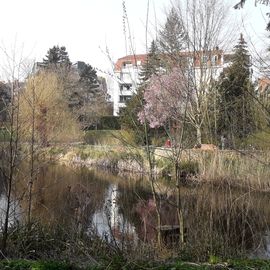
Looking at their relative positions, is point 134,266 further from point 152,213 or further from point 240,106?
point 240,106

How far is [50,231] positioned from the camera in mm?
6672

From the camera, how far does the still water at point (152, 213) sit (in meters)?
6.48

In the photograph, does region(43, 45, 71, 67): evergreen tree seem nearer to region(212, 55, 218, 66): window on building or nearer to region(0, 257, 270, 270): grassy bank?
region(212, 55, 218, 66): window on building

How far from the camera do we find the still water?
648cm

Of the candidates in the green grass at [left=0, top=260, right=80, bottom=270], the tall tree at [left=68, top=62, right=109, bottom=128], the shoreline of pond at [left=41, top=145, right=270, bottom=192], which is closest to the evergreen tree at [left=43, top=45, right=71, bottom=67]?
the tall tree at [left=68, top=62, right=109, bottom=128]

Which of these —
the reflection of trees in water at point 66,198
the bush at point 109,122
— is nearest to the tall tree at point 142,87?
the reflection of trees in water at point 66,198

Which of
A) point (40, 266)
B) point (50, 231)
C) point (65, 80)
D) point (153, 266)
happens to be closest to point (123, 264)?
point (153, 266)

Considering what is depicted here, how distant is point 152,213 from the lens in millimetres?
11016

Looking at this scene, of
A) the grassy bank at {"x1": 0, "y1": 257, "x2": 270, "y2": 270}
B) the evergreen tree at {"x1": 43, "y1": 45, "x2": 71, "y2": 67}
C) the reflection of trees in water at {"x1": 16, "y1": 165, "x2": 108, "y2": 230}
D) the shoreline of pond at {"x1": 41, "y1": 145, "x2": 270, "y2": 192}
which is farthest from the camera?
the evergreen tree at {"x1": 43, "y1": 45, "x2": 71, "y2": 67}

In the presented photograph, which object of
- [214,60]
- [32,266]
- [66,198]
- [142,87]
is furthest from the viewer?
[214,60]

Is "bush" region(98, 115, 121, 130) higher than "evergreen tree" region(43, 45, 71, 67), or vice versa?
"evergreen tree" region(43, 45, 71, 67)

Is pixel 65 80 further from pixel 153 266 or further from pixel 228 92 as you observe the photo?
pixel 153 266

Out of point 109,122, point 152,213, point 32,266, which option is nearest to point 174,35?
point 152,213

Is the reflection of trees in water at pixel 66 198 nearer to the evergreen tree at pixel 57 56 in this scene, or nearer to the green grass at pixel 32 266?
the green grass at pixel 32 266
